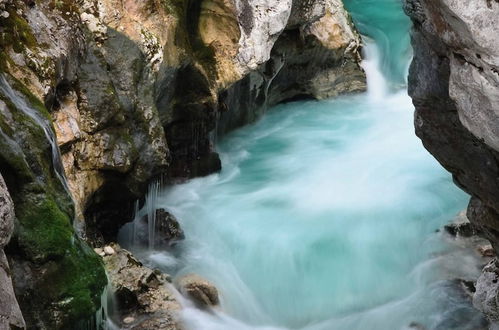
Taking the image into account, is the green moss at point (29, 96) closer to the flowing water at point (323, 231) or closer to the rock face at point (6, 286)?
the rock face at point (6, 286)

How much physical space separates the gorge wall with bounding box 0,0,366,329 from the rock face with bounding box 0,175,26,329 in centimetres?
87

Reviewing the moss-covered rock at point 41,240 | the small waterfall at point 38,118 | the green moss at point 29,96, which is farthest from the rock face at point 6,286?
the green moss at point 29,96

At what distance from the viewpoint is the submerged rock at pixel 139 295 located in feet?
27.3

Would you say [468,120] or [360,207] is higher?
[468,120]

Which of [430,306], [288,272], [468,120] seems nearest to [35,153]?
[468,120]

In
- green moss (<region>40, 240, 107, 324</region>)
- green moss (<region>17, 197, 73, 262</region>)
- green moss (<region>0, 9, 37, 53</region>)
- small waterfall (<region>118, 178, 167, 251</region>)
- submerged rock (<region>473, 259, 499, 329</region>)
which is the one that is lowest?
small waterfall (<region>118, 178, 167, 251</region>)

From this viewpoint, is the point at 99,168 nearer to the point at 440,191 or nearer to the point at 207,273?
the point at 207,273

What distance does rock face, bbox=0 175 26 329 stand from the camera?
161 inches

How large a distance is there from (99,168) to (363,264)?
470 centimetres

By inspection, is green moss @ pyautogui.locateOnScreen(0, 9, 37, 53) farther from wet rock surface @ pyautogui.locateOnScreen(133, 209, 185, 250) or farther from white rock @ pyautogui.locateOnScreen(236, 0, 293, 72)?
white rock @ pyautogui.locateOnScreen(236, 0, 293, 72)

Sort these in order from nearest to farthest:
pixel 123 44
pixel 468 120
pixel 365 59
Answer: pixel 468 120 < pixel 123 44 < pixel 365 59

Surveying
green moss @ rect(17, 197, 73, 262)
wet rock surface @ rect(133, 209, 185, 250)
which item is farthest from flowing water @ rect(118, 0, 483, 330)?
green moss @ rect(17, 197, 73, 262)

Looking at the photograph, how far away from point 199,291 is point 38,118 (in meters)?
3.75

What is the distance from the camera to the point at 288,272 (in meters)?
10.3
